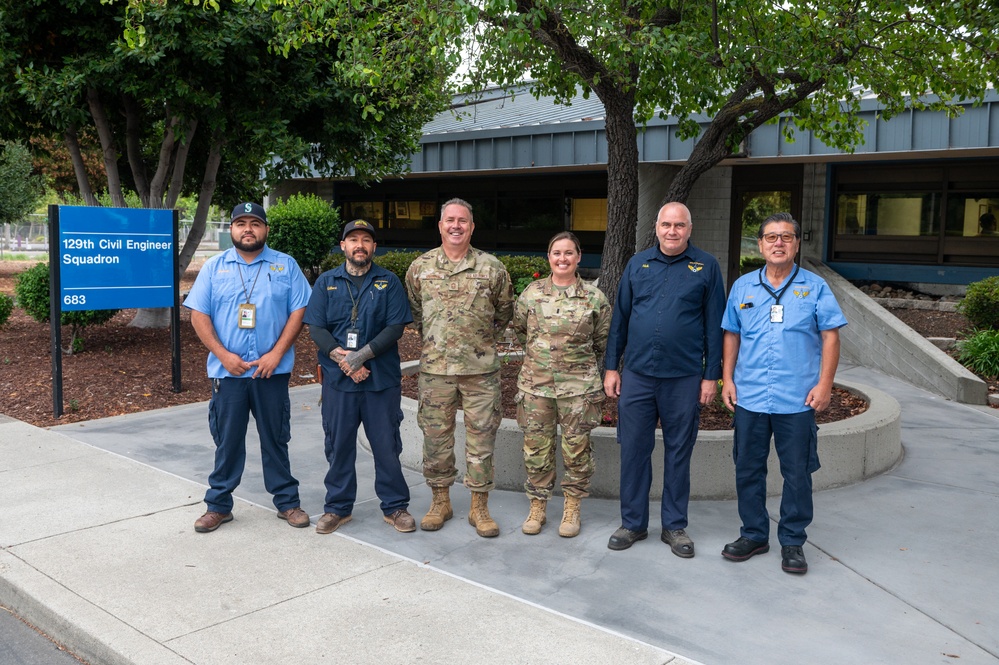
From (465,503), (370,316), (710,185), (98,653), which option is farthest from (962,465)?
(710,185)

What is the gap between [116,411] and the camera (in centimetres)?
845

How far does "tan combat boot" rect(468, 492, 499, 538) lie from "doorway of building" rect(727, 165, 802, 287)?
1269cm

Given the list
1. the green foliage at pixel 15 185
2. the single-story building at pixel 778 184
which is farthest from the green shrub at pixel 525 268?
the green foliage at pixel 15 185

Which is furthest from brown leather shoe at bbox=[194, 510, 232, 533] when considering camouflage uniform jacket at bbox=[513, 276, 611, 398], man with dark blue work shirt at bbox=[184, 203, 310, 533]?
camouflage uniform jacket at bbox=[513, 276, 611, 398]

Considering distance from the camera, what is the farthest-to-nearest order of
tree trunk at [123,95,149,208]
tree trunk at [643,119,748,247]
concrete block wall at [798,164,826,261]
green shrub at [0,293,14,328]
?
concrete block wall at [798,164,826,261] < green shrub at [0,293,14,328] < tree trunk at [123,95,149,208] < tree trunk at [643,119,748,247]

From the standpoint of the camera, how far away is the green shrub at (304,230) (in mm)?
16047

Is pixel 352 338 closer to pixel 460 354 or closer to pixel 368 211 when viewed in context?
pixel 460 354

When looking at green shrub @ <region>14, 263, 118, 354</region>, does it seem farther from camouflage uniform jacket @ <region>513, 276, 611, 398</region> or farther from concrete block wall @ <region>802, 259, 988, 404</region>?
concrete block wall @ <region>802, 259, 988, 404</region>

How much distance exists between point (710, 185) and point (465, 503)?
42.2ft

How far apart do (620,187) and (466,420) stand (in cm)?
294

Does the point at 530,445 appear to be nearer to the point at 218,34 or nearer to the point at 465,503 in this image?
the point at 465,503

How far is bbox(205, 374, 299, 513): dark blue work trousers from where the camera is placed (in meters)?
5.23

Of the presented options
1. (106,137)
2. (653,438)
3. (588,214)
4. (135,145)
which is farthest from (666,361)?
(588,214)

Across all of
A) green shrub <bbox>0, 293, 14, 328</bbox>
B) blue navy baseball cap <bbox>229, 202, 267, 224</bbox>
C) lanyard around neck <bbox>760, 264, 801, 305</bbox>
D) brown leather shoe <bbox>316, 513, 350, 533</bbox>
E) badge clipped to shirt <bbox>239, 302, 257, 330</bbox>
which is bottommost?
brown leather shoe <bbox>316, 513, 350, 533</bbox>
